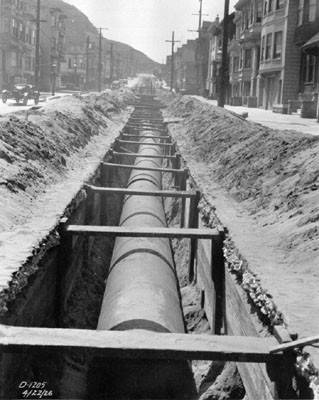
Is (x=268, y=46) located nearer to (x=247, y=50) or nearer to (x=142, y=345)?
(x=247, y=50)

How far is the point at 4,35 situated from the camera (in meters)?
60.9

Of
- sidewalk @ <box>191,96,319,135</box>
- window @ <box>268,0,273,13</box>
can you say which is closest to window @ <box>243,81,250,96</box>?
window @ <box>268,0,273,13</box>

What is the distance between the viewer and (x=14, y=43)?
207 feet

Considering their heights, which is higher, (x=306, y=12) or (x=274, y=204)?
(x=306, y=12)

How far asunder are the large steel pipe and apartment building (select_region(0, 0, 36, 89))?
1940 inches

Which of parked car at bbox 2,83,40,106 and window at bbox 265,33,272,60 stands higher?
window at bbox 265,33,272,60

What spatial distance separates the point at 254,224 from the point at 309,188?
969 mm

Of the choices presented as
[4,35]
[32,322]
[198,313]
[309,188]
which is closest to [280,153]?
[309,188]

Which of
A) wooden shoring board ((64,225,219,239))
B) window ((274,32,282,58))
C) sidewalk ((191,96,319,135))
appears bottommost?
wooden shoring board ((64,225,219,239))

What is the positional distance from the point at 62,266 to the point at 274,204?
10.9 ft

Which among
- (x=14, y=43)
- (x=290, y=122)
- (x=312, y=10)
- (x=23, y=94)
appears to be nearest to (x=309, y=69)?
(x=312, y=10)

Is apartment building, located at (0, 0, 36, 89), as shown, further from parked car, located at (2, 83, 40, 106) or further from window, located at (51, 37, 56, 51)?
parked car, located at (2, 83, 40, 106)

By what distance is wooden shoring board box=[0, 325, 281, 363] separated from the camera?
444cm

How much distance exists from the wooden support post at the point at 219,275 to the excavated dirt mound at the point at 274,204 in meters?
0.27
